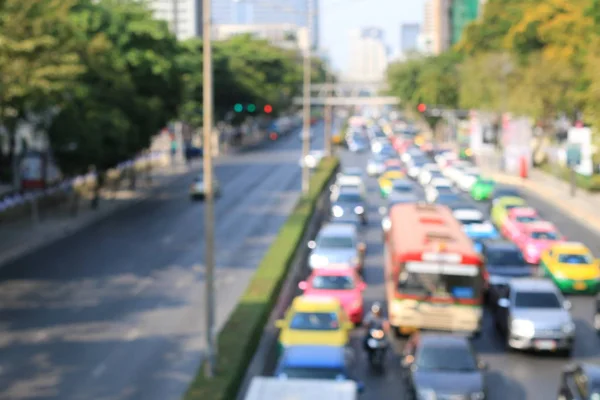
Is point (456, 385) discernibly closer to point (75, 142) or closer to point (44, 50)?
point (44, 50)

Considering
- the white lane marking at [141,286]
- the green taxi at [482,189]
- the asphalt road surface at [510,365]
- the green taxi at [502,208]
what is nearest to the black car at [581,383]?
the asphalt road surface at [510,365]

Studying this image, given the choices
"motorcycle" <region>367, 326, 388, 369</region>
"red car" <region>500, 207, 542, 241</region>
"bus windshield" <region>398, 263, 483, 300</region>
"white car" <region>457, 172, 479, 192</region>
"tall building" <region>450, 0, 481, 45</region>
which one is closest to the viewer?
"motorcycle" <region>367, 326, 388, 369</region>

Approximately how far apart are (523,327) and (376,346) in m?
3.71

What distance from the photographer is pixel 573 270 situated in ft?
97.1

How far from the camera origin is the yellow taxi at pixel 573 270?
29453mm

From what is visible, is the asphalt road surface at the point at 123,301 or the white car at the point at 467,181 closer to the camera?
the asphalt road surface at the point at 123,301

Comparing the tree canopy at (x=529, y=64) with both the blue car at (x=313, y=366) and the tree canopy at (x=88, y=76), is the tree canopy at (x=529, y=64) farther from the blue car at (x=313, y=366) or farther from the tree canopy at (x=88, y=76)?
the blue car at (x=313, y=366)

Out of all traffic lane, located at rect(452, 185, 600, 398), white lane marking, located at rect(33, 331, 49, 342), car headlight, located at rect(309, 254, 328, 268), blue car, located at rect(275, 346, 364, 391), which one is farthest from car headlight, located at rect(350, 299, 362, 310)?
white lane marking, located at rect(33, 331, 49, 342)

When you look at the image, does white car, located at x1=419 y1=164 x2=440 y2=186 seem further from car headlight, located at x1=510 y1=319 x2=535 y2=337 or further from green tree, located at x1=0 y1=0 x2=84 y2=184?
car headlight, located at x1=510 y1=319 x2=535 y2=337

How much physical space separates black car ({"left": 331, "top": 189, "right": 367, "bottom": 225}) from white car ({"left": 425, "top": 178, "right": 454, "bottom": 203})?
330 cm

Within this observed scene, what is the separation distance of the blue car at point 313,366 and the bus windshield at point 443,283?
5295 mm

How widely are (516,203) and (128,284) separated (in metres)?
18.5

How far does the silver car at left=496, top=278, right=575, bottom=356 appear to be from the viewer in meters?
22.6

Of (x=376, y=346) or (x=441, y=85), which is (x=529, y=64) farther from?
(x=376, y=346)
